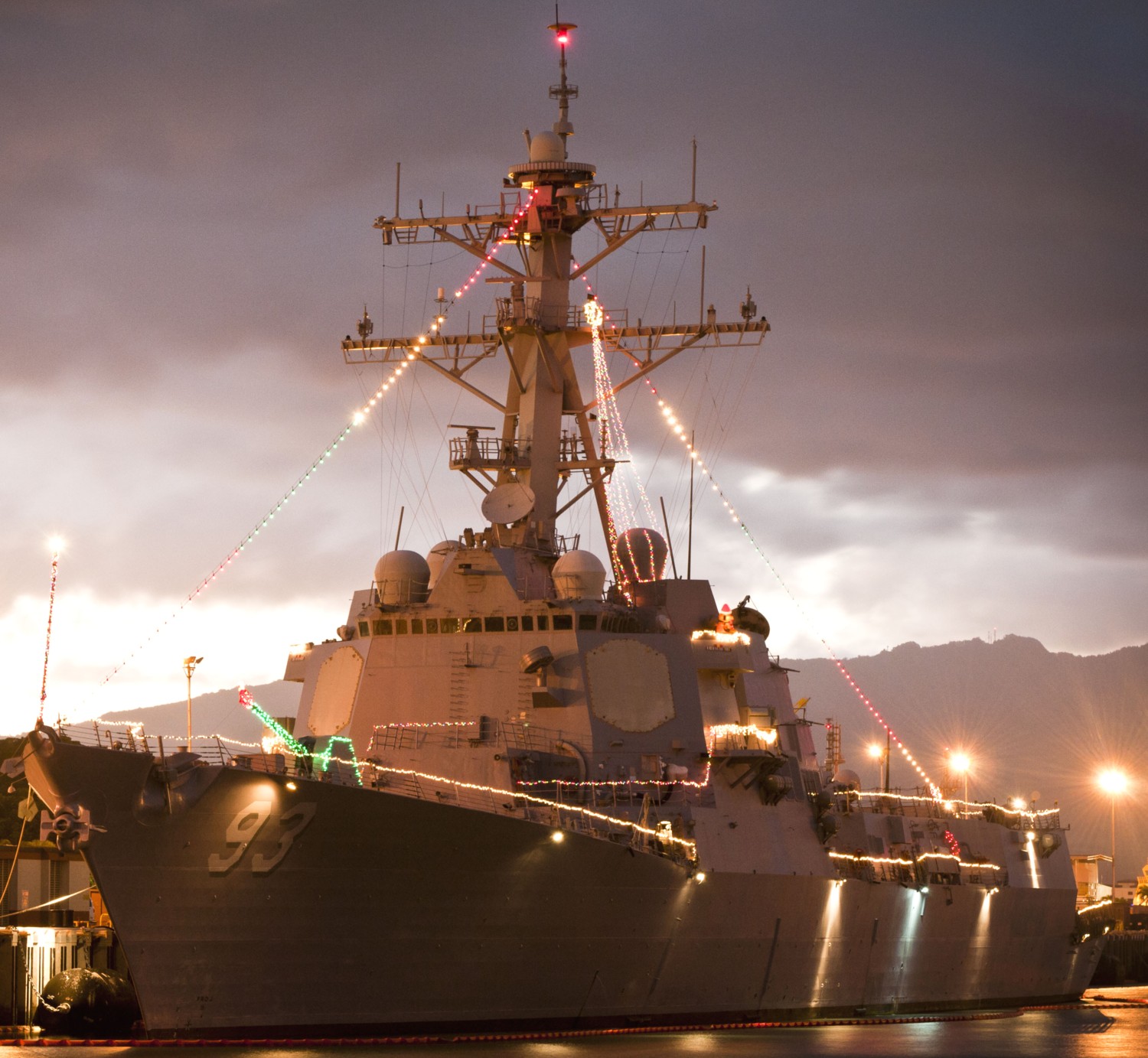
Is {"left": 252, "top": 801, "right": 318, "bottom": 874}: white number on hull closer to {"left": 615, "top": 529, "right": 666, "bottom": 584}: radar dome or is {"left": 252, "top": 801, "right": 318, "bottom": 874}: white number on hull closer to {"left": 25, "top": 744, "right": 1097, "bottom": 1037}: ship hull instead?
{"left": 25, "top": 744, "right": 1097, "bottom": 1037}: ship hull

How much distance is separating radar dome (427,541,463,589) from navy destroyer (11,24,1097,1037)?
0.22 metres

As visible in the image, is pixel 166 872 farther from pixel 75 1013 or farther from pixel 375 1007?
pixel 75 1013

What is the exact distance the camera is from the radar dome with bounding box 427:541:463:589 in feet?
85.8

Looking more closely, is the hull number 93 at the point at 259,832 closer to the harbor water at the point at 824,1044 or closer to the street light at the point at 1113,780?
the harbor water at the point at 824,1044

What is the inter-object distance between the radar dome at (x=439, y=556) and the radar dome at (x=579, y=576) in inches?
64.5

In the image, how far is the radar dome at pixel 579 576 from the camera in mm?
25141

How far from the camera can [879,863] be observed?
1124 inches

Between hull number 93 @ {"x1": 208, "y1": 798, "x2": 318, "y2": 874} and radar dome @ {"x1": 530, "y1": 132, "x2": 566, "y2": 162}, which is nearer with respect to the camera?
hull number 93 @ {"x1": 208, "y1": 798, "x2": 318, "y2": 874}

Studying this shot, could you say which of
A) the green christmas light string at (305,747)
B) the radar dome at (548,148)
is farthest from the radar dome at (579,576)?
the radar dome at (548,148)

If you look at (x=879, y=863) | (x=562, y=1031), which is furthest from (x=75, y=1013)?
(x=879, y=863)

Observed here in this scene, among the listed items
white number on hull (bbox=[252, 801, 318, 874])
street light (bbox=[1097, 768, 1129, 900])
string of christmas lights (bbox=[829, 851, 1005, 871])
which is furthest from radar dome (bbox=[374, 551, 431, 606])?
street light (bbox=[1097, 768, 1129, 900])

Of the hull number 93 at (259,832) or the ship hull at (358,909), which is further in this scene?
the hull number 93 at (259,832)

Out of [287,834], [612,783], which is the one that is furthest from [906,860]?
[287,834]

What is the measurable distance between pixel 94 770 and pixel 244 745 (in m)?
2.29
